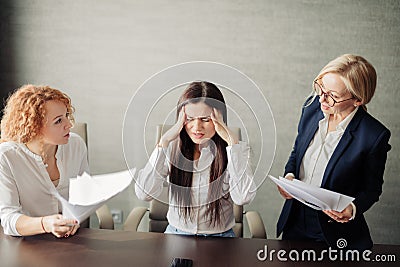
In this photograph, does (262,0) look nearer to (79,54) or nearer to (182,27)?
(182,27)

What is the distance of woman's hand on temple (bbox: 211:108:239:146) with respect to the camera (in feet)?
5.54

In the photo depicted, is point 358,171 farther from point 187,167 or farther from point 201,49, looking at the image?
point 201,49

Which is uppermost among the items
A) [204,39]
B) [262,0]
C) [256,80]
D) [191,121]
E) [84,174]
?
[262,0]

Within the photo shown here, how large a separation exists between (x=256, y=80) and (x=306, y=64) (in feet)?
0.89

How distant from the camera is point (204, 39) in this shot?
286 centimetres

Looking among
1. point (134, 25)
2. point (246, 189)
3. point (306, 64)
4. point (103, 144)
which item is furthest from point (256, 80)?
point (246, 189)

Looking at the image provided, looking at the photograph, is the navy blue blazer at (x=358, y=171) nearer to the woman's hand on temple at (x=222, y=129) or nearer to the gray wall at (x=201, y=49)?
the woman's hand on temple at (x=222, y=129)

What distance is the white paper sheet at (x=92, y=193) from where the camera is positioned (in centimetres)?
172

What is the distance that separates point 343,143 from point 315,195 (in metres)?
0.31

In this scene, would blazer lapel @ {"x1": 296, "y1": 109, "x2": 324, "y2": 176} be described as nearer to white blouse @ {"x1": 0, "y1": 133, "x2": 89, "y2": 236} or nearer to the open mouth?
the open mouth

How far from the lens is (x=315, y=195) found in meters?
1.71

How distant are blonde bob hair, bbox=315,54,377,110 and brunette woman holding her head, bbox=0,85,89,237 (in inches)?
38.3

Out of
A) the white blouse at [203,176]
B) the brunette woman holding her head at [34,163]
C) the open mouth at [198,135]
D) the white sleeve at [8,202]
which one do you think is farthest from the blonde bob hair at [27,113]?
the open mouth at [198,135]

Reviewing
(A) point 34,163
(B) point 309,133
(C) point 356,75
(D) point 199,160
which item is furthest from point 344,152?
(A) point 34,163
